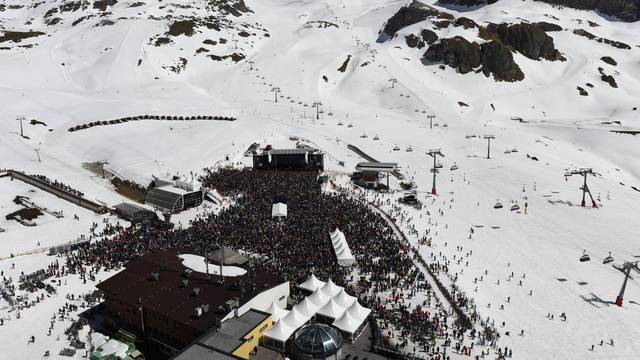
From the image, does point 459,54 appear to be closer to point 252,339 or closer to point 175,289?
point 175,289

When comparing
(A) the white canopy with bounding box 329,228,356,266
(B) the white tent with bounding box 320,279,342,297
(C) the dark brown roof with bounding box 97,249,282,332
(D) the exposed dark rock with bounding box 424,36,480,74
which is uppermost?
(C) the dark brown roof with bounding box 97,249,282,332

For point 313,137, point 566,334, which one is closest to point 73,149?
point 313,137

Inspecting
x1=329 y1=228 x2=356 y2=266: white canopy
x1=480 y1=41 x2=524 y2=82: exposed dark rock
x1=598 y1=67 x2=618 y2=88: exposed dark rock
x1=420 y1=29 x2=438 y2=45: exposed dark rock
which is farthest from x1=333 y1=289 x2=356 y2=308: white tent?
x1=598 y1=67 x2=618 y2=88: exposed dark rock

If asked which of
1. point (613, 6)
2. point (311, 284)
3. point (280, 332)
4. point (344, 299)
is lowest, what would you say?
point (613, 6)

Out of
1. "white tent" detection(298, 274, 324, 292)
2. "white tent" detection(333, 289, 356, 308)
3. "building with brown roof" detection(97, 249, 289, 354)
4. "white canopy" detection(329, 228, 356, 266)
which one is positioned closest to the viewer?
"building with brown roof" detection(97, 249, 289, 354)

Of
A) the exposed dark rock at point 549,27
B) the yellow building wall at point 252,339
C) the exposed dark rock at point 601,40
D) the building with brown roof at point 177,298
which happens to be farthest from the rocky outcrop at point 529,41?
the yellow building wall at point 252,339

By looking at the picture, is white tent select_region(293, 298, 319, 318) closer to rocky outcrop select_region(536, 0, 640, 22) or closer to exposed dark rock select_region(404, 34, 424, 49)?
exposed dark rock select_region(404, 34, 424, 49)

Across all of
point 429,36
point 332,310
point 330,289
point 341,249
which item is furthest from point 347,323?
point 429,36
